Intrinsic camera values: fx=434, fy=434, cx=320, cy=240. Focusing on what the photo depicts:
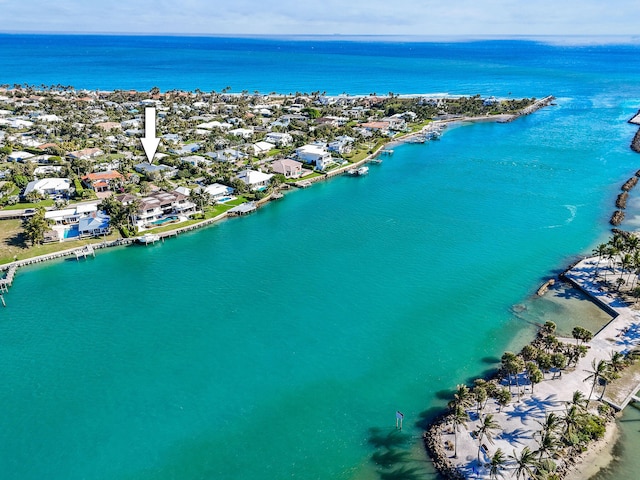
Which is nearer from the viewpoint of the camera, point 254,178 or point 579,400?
point 579,400

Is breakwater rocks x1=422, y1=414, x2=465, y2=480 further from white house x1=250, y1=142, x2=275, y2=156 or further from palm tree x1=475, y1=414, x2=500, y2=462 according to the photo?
white house x1=250, y1=142, x2=275, y2=156

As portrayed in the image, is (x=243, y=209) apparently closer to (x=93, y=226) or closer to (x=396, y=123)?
(x=93, y=226)

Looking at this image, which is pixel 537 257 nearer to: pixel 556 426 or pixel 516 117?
pixel 556 426

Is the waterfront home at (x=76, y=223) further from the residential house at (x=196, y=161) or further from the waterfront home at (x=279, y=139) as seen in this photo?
the waterfront home at (x=279, y=139)

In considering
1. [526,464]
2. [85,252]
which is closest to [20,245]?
[85,252]

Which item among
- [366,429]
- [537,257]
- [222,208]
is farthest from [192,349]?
[537,257]
